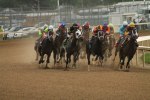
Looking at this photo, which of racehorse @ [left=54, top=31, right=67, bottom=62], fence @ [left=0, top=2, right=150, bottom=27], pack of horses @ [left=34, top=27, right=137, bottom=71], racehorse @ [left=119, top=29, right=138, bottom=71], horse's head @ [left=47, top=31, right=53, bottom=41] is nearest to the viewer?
racehorse @ [left=119, top=29, right=138, bottom=71]

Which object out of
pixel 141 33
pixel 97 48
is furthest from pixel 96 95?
pixel 141 33

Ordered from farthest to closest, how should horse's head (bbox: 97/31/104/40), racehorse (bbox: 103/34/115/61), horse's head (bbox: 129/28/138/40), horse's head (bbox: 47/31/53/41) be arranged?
racehorse (bbox: 103/34/115/61)
horse's head (bbox: 97/31/104/40)
horse's head (bbox: 47/31/53/41)
horse's head (bbox: 129/28/138/40)

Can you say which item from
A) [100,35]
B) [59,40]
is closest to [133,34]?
[100,35]

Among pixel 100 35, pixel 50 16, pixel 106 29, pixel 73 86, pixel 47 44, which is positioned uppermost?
pixel 50 16

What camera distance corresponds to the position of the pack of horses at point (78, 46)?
19.6 meters

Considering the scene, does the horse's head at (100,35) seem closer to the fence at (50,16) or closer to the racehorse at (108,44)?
the racehorse at (108,44)

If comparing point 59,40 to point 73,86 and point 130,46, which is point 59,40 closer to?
point 130,46

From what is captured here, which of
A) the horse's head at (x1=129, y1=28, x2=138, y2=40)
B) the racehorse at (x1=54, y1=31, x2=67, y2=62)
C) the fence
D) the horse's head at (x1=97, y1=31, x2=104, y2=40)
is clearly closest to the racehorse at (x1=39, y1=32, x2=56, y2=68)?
the racehorse at (x1=54, y1=31, x2=67, y2=62)

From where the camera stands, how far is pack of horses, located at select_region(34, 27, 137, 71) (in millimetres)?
19562

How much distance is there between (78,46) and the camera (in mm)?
19672

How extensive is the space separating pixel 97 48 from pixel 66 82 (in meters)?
6.32

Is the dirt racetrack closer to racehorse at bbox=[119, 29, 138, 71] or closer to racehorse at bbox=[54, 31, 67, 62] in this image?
racehorse at bbox=[119, 29, 138, 71]

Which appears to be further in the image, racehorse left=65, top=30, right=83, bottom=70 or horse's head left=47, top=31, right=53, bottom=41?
horse's head left=47, top=31, right=53, bottom=41

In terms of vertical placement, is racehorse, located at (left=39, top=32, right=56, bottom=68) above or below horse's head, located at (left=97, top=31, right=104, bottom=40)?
below
